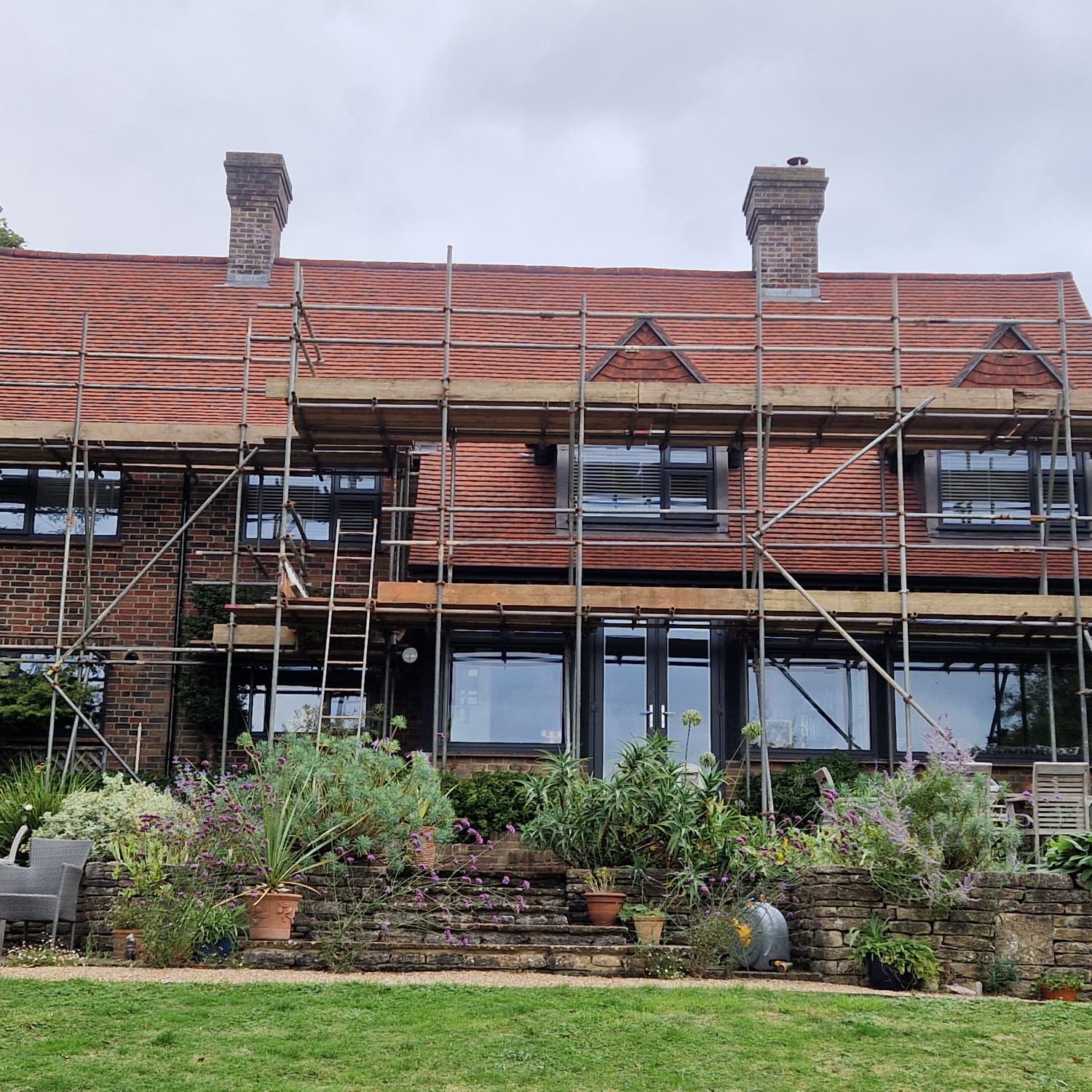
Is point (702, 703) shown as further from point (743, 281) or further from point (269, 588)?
point (743, 281)

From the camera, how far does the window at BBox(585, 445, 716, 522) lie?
18469 mm

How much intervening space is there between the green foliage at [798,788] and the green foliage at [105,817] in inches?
229

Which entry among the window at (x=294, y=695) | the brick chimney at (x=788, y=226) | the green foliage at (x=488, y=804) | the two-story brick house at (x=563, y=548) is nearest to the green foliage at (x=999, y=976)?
the green foliage at (x=488, y=804)

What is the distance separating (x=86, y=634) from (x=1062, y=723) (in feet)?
37.5

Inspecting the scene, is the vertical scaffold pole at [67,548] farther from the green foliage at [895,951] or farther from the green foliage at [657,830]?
the green foliage at [895,951]

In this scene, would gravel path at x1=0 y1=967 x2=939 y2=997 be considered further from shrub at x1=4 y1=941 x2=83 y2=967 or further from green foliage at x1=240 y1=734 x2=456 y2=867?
green foliage at x1=240 y1=734 x2=456 y2=867

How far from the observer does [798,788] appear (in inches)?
625

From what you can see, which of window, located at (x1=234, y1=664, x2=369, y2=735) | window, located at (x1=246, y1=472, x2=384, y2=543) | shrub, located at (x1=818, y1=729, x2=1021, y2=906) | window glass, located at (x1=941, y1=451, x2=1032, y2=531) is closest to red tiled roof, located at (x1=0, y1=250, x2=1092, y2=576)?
window glass, located at (x1=941, y1=451, x2=1032, y2=531)

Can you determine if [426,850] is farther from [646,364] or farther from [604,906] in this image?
[646,364]

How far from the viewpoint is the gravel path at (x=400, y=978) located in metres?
9.82

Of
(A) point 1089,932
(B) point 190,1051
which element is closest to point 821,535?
(A) point 1089,932

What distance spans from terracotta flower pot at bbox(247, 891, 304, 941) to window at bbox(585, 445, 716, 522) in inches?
326

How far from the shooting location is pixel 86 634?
16.9 meters

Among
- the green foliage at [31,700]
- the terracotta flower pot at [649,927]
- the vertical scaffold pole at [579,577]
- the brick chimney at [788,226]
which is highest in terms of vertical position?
the brick chimney at [788,226]
